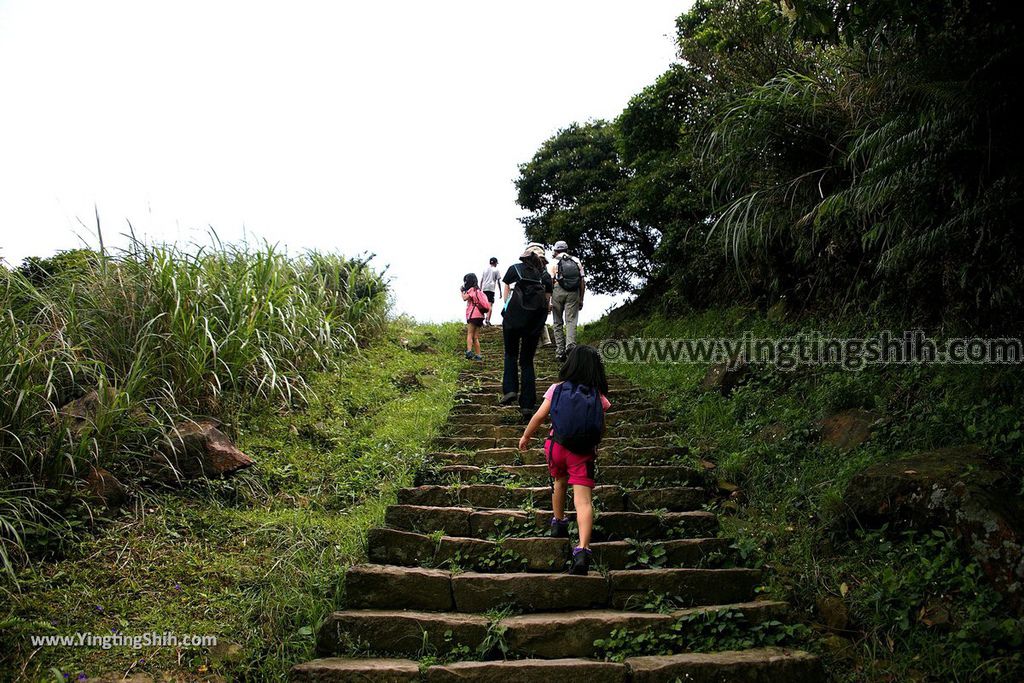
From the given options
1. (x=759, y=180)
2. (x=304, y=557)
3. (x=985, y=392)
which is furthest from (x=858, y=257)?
(x=304, y=557)

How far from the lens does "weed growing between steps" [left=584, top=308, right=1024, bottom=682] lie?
135 inches

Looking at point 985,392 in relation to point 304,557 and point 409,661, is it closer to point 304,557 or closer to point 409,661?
point 409,661

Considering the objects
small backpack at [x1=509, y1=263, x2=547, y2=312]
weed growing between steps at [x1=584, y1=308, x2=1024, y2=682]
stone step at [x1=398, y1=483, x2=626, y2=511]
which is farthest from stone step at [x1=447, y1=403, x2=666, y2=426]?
stone step at [x1=398, y1=483, x2=626, y2=511]

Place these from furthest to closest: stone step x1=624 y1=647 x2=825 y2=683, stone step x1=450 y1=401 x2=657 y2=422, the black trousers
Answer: stone step x1=450 y1=401 x2=657 y2=422
the black trousers
stone step x1=624 y1=647 x2=825 y2=683

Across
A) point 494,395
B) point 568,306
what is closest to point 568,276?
point 568,306

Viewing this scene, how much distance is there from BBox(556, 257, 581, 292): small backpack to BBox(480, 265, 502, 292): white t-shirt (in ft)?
10.7

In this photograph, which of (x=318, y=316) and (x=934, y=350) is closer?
(x=934, y=350)

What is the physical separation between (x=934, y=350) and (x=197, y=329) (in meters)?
6.52

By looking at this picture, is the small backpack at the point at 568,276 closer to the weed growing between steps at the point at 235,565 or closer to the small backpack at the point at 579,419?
the weed growing between steps at the point at 235,565

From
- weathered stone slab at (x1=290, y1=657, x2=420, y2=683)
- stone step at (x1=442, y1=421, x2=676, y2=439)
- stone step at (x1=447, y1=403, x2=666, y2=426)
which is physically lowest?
weathered stone slab at (x1=290, y1=657, x2=420, y2=683)

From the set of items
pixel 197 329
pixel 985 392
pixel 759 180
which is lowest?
pixel 985 392

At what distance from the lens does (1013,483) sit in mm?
3924

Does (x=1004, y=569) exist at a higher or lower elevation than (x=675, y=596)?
higher

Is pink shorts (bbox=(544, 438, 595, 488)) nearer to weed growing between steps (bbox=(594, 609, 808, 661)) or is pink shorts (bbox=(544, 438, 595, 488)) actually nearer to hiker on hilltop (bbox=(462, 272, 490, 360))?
weed growing between steps (bbox=(594, 609, 808, 661))
